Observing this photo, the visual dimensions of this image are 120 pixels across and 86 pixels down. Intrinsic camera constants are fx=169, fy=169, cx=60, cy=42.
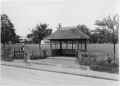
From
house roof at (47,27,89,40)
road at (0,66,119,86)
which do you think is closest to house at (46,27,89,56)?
house roof at (47,27,89,40)

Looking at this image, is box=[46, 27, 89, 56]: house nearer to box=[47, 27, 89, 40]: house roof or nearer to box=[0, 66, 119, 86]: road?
box=[47, 27, 89, 40]: house roof

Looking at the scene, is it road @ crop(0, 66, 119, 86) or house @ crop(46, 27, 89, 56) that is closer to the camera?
road @ crop(0, 66, 119, 86)

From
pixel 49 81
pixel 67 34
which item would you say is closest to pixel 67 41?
pixel 67 34

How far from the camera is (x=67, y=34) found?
5.18 metres

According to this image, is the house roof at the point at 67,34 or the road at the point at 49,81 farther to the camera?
the house roof at the point at 67,34

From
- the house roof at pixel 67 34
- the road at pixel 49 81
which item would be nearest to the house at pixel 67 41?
the house roof at pixel 67 34

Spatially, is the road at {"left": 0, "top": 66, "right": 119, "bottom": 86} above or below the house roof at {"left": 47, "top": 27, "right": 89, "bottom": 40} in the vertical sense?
below

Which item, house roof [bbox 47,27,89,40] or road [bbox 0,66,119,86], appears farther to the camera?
house roof [bbox 47,27,89,40]

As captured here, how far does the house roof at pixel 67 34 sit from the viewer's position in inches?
191

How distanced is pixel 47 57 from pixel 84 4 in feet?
11.9

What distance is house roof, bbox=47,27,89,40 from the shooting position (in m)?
4.84

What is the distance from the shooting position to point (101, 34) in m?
3.12

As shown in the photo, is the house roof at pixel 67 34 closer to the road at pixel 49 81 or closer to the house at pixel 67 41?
the house at pixel 67 41

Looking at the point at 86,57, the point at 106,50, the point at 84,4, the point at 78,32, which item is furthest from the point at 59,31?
the point at 84,4
